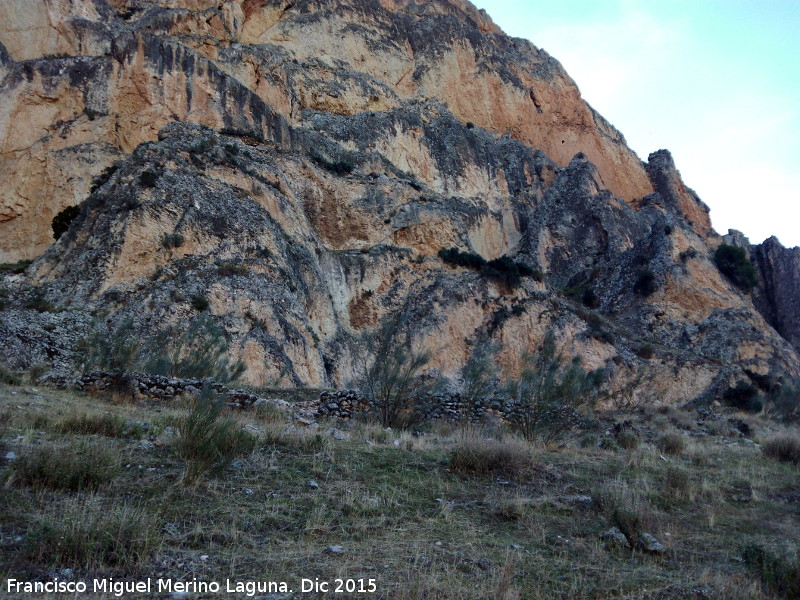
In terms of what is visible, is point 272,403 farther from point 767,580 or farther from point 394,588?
point 767,580

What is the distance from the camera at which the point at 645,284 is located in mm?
35906

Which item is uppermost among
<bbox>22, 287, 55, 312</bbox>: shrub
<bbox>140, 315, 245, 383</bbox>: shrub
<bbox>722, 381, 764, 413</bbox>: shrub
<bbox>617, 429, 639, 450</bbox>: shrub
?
<bbox>22, 287, 55, 312</bbox>: shrub

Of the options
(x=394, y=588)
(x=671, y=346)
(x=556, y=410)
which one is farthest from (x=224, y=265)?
(x=671, y=346)

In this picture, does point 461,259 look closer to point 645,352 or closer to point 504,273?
point 504,273

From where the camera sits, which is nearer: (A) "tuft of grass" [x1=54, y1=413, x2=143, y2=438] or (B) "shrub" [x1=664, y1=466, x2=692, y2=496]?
(A) "tuft of grass" [x1=54, y1=413, x2=143, y2=438]

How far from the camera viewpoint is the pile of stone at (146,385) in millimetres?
11727

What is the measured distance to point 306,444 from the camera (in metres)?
7.59

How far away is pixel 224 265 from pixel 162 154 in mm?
6263

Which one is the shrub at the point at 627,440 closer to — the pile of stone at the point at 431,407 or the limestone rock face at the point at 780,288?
the pile of stone at the point at 431,407

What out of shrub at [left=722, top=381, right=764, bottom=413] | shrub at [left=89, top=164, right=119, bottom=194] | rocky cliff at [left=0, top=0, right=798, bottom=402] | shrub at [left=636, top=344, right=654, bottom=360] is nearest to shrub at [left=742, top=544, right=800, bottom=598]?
rocky cliff at [left=0, top=0, right=798, bottom=402]

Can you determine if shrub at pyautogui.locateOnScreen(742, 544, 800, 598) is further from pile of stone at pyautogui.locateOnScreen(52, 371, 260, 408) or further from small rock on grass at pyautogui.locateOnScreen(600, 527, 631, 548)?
pile of stone at pyautogui.locateOnScreen(52, 371, 260, 408)

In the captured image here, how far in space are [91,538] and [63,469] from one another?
1309mm

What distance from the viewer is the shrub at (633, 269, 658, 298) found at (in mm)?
35531

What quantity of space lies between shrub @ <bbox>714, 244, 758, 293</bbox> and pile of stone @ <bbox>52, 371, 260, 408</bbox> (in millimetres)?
40592
